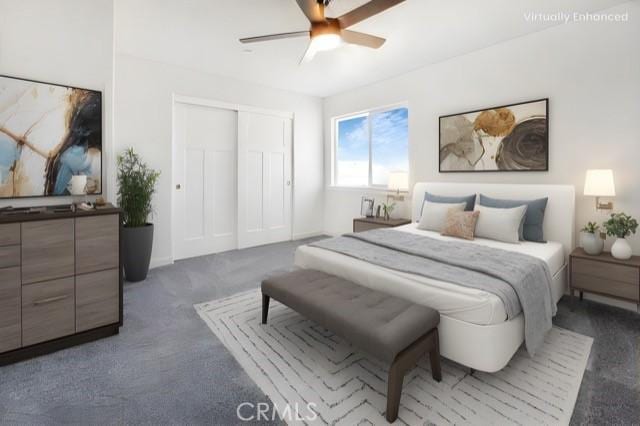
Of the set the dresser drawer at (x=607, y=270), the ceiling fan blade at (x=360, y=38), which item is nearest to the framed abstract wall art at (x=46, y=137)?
the ceiling fan blade at (x=360, y=38)

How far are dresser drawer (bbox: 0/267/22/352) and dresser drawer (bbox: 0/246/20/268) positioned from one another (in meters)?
0.03

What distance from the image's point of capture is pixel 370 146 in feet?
17.3

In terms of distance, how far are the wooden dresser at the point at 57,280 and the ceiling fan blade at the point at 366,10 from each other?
226 centimetres

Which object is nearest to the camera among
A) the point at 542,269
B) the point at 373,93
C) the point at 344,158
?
the point at 542,269

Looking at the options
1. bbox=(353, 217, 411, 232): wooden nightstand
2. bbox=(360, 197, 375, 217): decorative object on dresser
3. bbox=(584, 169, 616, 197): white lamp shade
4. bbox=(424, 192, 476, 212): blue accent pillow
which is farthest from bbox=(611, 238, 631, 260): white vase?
bbox=(360, 197, 375, 217): decorative object on dresser

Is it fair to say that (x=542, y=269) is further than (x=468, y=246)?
No

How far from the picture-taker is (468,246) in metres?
2.76

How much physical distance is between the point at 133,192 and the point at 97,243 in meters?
1.41

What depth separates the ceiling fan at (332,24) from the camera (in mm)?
2127

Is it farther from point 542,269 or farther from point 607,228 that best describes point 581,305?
point 542,269

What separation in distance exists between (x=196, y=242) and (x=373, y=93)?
360cm

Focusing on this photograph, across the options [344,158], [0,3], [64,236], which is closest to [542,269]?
[64,236]

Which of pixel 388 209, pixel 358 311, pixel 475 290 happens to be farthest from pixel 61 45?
pixel 388 209

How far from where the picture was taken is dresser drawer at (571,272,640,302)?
2465 millimetres
